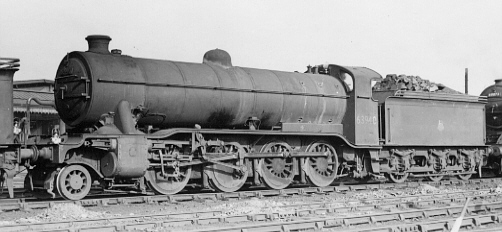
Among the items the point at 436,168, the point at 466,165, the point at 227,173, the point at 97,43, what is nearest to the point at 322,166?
the point at 227,173

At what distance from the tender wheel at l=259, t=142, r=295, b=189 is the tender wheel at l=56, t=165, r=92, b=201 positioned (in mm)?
4438

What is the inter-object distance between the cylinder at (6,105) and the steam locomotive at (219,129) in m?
0.02

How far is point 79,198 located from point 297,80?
6701 millimetres

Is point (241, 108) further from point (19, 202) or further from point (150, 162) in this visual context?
point (19, 202)

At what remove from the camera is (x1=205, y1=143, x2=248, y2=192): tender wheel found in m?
14.1

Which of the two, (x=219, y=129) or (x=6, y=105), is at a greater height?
(x=6, y=105)

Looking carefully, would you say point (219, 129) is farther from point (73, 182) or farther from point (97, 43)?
point (73, 182)

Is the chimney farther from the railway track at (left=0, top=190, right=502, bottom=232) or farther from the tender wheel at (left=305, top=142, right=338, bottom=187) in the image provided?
the tender wheel at (left=305, top=142, right=338, bottom=187)

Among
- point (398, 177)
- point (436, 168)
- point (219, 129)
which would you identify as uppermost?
point (219, 129)

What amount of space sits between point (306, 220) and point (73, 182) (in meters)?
5.05

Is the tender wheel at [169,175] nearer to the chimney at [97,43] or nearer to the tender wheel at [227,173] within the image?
the tender wheel at [227,173]

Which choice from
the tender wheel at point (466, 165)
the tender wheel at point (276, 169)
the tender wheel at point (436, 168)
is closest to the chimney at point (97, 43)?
the tender wheel at point (276, 169)

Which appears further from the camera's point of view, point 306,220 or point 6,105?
point 6,105

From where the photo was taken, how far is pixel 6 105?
1178 cm
